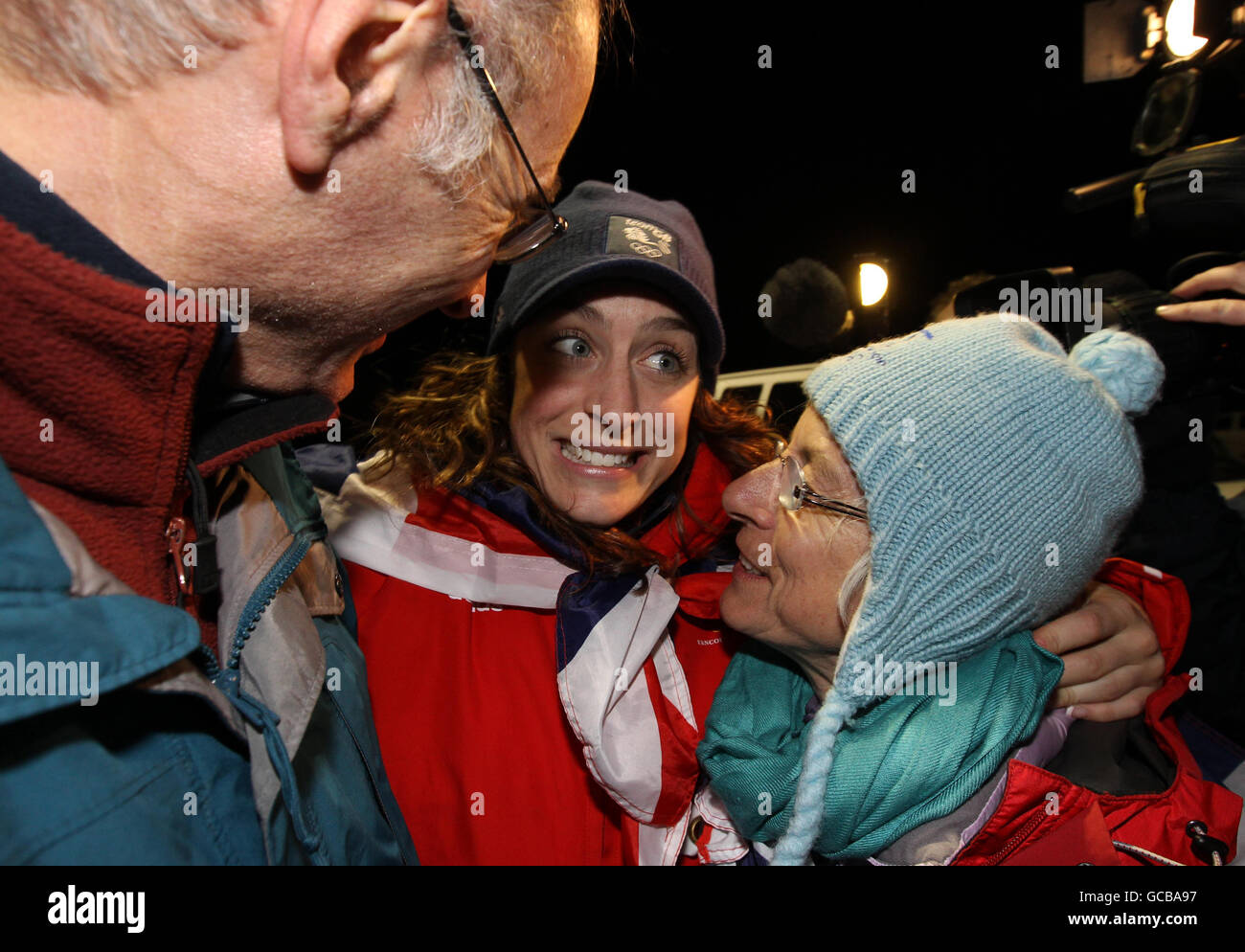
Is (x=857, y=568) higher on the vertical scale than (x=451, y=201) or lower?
lower

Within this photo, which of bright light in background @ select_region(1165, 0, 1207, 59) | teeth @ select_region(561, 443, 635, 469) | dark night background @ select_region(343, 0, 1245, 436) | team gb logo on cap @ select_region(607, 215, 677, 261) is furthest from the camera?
dark night background @ select_region(343, 0, 1245, 436)

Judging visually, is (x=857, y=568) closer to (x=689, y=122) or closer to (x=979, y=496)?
(x=979, y=496)

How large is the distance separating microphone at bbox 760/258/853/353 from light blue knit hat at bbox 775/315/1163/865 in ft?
13.2

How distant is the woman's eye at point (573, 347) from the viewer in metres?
1.93

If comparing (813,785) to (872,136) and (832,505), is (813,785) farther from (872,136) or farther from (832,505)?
(872,136)

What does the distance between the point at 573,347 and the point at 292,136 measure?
117cm

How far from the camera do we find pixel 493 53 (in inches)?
36.4

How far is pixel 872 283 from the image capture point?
16.6 ft

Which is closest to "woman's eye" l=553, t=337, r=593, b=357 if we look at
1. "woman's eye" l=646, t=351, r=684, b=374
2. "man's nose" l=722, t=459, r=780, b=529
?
"woman's eye" l=646, t=351, r=684, b=374

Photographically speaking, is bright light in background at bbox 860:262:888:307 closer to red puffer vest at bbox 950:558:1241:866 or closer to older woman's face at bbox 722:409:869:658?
older woman's face at bbox 722:409:869:658

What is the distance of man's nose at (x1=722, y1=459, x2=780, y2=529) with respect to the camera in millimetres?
1693

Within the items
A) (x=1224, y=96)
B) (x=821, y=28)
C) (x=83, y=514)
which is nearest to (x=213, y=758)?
(x=83, y=514)

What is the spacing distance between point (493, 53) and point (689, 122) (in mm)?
4370
